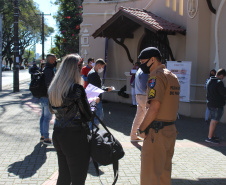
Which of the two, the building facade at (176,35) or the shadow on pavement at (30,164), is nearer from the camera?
the shadow on pavement at (30,164)

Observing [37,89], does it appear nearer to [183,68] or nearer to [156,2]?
[183,68]

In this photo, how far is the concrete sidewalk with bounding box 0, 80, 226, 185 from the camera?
4477mm

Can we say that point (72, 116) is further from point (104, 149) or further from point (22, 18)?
point (22, 18)

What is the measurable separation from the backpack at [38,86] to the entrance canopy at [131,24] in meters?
5.12

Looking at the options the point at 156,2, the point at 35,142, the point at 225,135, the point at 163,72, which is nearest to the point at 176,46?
the point at 156,2

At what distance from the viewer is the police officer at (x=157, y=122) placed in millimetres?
3088

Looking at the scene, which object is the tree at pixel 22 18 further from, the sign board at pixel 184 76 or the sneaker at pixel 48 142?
the sneaker at pixel 48 142

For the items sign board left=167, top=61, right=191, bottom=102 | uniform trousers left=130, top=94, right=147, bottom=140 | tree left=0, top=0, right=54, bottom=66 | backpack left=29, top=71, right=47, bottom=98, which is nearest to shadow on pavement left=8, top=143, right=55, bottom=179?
backpack left=29, top=71, right=47, bottom=98

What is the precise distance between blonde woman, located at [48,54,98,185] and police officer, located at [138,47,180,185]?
649 mm

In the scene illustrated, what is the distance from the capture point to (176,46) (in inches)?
416

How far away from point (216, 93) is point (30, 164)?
4220 mm

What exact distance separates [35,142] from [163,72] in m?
4.21

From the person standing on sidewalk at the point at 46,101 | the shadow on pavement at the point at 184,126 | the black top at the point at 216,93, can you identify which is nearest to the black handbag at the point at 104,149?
the person standing on sidewalk at the point at 46,101

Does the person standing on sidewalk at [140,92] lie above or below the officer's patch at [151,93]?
below
